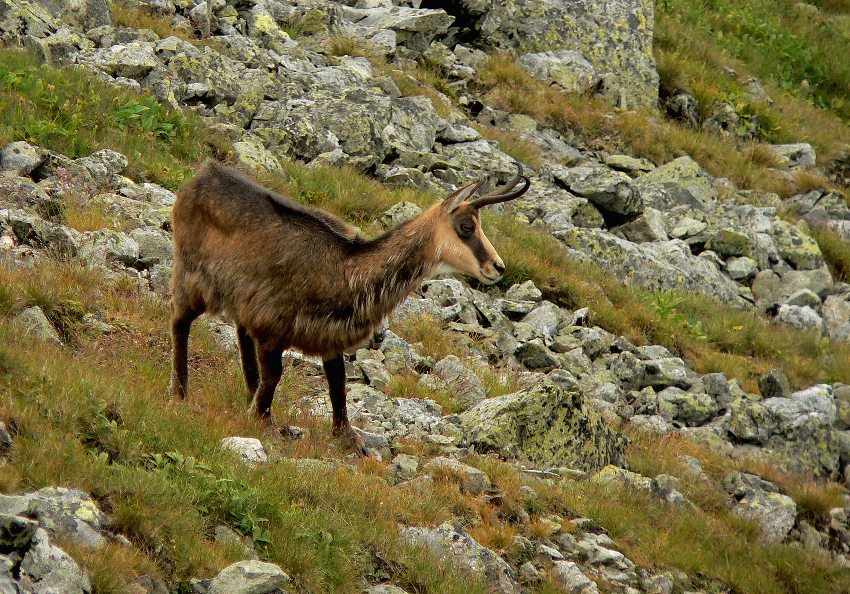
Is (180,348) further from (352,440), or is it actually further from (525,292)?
(525,292)

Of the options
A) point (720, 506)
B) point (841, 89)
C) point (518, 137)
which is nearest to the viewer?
point (720, 506)

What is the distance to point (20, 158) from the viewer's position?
12.5 m

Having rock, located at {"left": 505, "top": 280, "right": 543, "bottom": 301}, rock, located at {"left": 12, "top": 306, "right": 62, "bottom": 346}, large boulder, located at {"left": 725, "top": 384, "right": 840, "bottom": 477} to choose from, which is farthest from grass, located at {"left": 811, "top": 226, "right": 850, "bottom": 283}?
rock, located at {"left": 12, "top": 306, "right": 62, "bottom": 346}

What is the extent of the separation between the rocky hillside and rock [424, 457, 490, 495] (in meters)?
0.02

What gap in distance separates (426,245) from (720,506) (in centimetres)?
446

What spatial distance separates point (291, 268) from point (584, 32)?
17.9 meters

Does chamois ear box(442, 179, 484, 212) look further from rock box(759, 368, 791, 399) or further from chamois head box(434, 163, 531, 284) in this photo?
rock box(759, 368, 791, 399)

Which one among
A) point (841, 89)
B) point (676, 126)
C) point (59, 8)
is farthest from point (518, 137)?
point (841, 89)

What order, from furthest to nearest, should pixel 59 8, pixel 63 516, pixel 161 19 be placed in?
pixel 161 19, pixel 59 8, pixel 63 516

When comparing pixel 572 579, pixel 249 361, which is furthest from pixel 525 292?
pixel 572 579

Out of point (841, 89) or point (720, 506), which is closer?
point (720, 506)

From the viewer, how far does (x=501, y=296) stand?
51.3 feet

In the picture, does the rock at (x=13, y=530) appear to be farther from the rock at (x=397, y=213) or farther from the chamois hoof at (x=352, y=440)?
the rock at (x=397, y=213)

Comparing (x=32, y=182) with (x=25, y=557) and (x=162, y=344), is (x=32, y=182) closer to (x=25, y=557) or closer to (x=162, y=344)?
(x=162, y=344)
